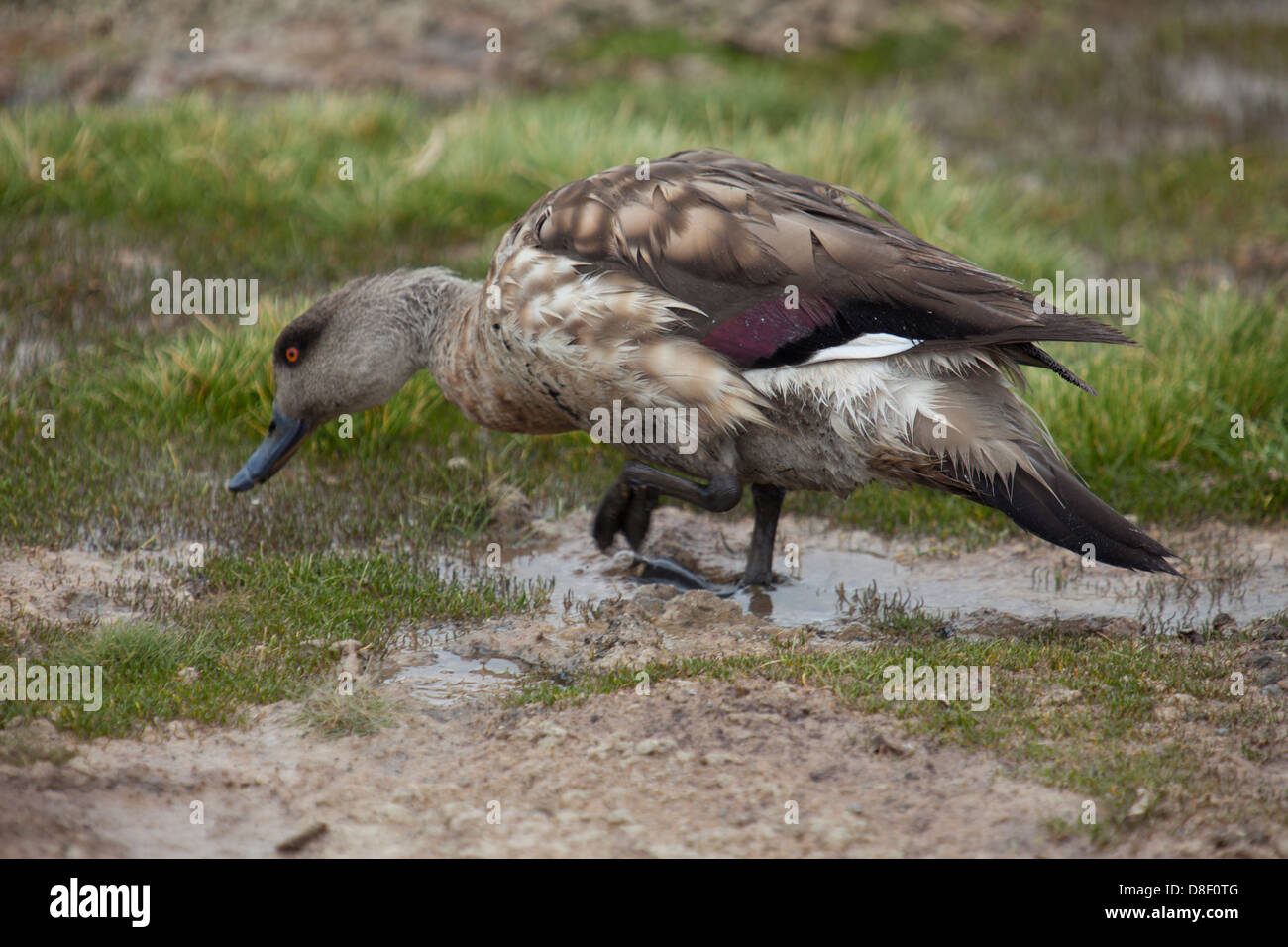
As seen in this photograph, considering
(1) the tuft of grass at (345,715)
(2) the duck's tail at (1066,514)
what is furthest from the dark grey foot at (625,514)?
(1) the tuft of grass at (345,715)

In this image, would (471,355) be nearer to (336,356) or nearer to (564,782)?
(336,356)

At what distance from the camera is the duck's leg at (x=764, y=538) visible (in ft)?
18.2

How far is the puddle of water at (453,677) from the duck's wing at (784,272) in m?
1.37

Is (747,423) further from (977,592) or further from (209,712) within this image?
(209,712)

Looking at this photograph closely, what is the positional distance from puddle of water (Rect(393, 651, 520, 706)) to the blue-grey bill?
139cm

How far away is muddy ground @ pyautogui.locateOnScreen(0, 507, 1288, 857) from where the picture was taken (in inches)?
137

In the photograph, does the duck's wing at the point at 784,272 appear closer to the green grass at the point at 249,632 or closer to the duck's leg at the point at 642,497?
the duck's leg at the point at 642,497

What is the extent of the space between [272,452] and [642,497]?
63.9 inches

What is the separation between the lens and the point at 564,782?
3771mm
